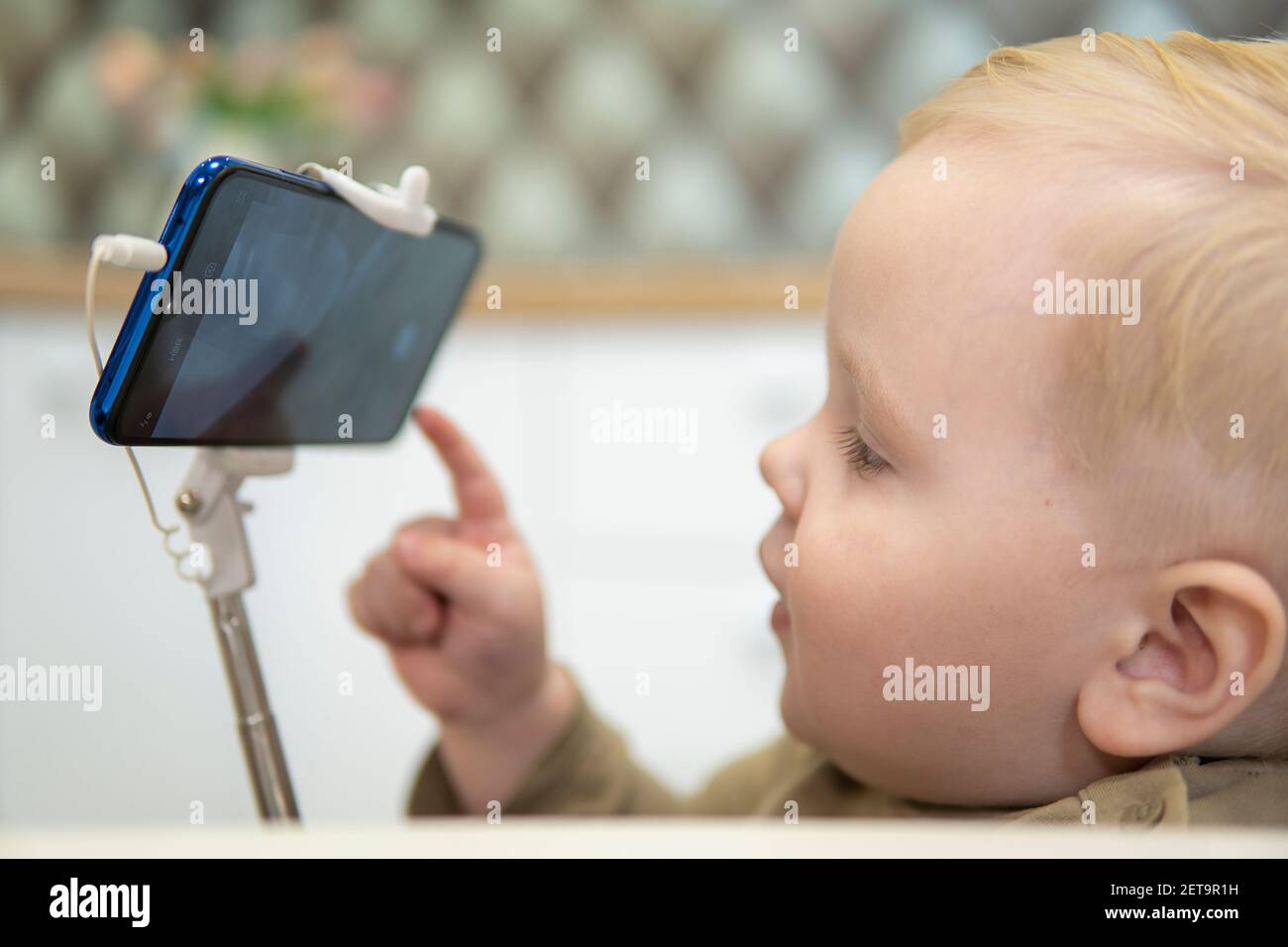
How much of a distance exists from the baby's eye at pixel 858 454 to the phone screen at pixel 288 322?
24cm

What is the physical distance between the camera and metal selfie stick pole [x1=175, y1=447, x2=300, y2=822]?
0.48 metres

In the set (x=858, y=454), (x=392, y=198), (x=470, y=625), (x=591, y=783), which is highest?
(x=392, y=198)

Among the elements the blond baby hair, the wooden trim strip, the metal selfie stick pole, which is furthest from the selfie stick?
the wooden trim strip

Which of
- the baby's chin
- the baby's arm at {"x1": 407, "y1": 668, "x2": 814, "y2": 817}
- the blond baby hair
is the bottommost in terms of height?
the baby's arm at {"x1": 407, "y1": 668, "x2": 814, "y2": 817}

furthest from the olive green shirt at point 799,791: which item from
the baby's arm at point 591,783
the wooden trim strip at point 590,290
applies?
the wooden trim strip at point 590,290

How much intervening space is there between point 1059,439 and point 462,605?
1.22 feet

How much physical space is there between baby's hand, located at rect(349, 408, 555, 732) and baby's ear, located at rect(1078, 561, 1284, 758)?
339mm

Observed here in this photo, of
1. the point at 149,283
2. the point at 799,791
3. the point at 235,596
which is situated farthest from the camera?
the point at 799,791

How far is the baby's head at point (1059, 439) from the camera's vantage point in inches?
16.4

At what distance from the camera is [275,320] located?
0.47 metres

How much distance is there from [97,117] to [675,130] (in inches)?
37.4

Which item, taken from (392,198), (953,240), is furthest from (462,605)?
(953,240)

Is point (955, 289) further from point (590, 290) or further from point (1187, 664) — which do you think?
point (590, 290)

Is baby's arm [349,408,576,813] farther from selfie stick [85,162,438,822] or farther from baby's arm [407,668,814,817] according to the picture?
selfie stick [85,162,438,822]
